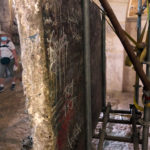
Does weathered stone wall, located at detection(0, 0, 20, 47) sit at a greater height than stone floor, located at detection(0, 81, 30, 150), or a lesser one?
greater

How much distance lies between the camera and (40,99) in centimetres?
76

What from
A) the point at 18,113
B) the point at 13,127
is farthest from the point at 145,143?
the point at 18,113

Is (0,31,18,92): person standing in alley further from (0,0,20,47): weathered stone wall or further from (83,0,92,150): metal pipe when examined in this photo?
(83,0,92,150): metal pipe

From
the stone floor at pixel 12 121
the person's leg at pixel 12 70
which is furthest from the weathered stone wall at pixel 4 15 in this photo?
the stone floor at pixel 12 121

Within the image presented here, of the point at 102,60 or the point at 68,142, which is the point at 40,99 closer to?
the point at 68,142

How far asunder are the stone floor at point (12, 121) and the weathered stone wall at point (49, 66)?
1.94 m

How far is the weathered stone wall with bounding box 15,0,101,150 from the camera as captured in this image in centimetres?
70

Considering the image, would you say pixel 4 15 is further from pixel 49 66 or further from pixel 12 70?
pixel 49 66

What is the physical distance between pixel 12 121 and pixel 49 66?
10.2 feet

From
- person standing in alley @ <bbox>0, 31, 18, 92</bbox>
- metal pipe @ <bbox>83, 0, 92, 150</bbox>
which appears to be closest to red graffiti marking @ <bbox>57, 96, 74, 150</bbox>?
metal pipe @ <bbox>83, 0, 92, 150</bbox>

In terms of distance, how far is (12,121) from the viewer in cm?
348

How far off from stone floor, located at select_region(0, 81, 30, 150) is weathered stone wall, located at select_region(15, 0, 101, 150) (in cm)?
194

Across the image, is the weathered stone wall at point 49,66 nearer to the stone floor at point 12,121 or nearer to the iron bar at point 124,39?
the iron bar at point 124,39

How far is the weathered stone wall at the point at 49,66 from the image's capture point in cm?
70
